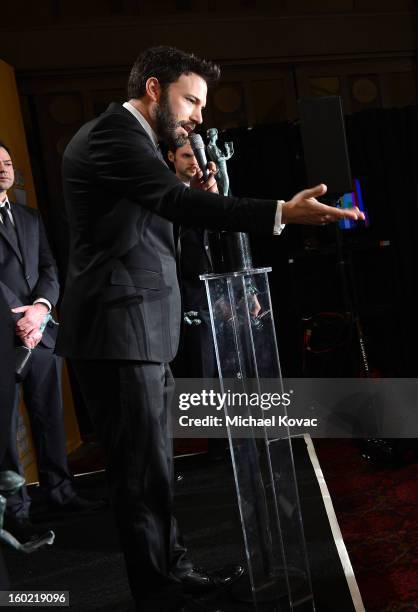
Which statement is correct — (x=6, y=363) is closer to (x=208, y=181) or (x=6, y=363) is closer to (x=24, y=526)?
(x=208, y=181)

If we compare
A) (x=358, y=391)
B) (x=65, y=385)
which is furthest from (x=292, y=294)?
(x=65, y=385)

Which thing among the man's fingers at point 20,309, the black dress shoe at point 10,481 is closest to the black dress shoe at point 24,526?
the man's fingers at point 20,309

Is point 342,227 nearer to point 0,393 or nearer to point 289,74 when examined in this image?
point 289,74

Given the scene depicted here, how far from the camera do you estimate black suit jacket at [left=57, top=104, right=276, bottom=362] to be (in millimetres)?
1631

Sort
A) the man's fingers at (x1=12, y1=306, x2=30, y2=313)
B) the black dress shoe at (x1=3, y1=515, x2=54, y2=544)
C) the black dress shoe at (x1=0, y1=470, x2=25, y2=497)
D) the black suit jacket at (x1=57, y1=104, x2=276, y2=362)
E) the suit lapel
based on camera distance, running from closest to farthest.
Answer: the black dress shoe at (x1=0, y1=470, x2=25, y2=497)
the black suit jacket at (x1=57, y1=104, x2=276, y2=362)
the black dress shoe at (x1=3, y1=515, x2=54, y2=544)
the man's fingers at (x1=12, y1=306, x2=30, y2=313)
the suit lapel

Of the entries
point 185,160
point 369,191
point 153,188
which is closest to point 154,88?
point 153,188

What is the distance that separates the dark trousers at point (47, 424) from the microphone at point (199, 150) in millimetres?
1511

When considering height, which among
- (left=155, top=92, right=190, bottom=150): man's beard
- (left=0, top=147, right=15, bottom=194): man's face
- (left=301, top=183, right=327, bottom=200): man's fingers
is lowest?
(left=301, top=183, right=327, bottom=200): man's fingers

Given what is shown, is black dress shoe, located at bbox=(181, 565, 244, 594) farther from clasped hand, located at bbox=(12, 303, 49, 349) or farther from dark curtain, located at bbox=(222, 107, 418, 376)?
dark curtain, located at bbox=(222, 107, 418, 376)

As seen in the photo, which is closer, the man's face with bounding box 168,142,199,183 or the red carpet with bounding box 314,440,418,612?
the red carpet with bounding box 314,440,418,612

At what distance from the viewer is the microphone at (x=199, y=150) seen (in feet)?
5.79

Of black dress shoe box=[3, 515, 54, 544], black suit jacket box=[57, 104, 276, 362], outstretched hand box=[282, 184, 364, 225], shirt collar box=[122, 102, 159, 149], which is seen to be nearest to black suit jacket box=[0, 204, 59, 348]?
black dress shoe box=[3, 515, 54, 544]

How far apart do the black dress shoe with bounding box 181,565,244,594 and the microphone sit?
1132 mm

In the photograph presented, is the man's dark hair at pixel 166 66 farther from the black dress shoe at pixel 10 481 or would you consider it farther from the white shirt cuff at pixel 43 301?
the white shirt cuff at pixel 43 301
